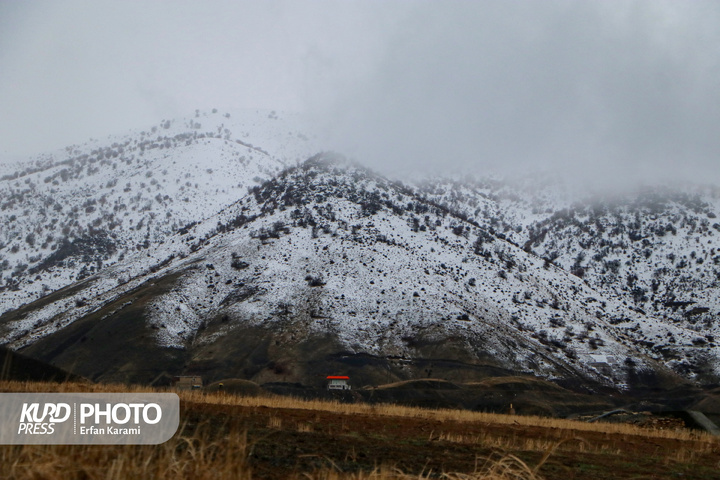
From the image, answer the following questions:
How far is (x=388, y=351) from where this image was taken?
7244 cm

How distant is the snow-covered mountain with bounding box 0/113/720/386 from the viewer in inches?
2783

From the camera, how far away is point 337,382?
192ft

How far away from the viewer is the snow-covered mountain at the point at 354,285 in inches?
2783

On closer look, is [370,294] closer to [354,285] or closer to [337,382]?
[354,285]

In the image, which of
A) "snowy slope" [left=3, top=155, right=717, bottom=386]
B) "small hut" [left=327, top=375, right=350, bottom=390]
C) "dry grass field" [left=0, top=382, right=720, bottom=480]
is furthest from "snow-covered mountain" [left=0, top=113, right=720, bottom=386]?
"dry grass field" [left=0, top=382, right=720, bottom=480]

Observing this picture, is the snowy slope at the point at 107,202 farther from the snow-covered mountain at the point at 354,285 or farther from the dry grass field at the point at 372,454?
the dry grass field at the point at 372,454

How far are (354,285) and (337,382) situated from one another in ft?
89.5

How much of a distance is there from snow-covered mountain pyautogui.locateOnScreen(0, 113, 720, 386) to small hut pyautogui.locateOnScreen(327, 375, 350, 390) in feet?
12.3

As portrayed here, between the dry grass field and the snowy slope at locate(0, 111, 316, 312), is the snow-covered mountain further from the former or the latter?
the dry grass field

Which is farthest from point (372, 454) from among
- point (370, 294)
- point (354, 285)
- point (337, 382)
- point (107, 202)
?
point (107, 202)

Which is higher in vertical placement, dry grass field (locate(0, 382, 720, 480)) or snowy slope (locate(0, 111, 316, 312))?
snowy slope (locate(0, 111, 316, 312))

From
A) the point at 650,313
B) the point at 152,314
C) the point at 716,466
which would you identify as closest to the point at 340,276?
the point at 152,314

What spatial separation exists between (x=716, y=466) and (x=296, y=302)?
2620 inches

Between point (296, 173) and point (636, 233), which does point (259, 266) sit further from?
point (636, 233)
